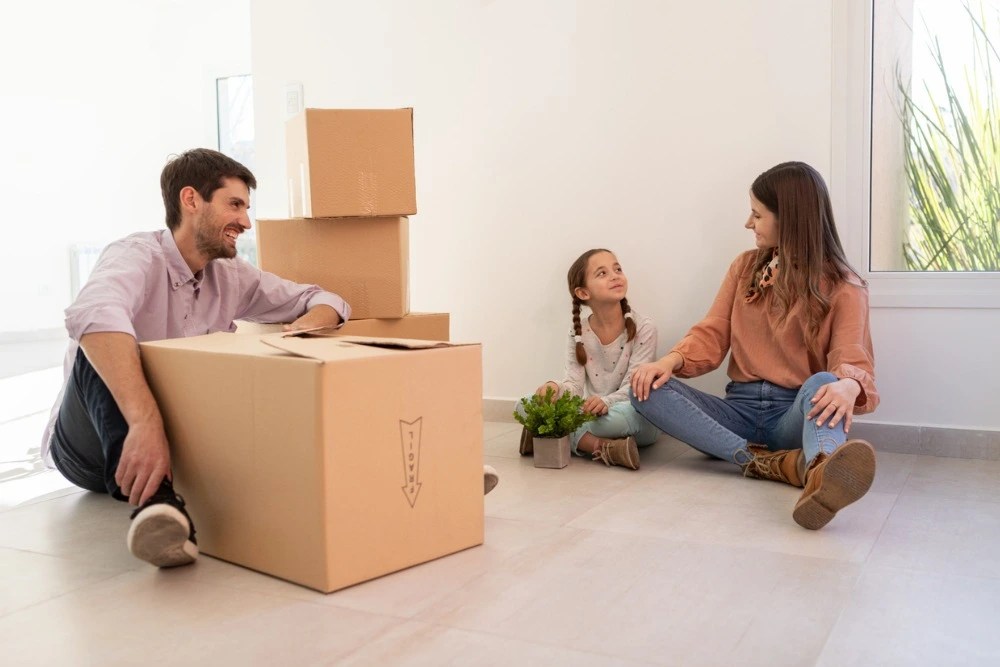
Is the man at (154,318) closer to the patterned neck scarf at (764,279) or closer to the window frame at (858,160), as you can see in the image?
the patterned neck scarf at (764,279)

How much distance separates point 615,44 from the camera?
266 cm

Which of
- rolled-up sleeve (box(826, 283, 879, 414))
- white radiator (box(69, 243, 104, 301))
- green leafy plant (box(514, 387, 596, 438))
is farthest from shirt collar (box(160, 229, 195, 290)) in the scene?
white radiator (box(69, 243, 104, 301))

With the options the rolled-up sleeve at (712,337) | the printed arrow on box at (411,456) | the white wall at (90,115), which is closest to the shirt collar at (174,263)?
the printed arrow on box at (411,456)

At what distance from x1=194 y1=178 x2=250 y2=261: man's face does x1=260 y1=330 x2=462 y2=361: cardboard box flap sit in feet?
1.39

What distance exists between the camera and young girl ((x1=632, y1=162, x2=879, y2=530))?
207 centimetres

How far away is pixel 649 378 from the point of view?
217 cm

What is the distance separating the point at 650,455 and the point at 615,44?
3.95ft

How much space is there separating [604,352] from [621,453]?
41cm

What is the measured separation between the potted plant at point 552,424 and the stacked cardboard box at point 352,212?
38cm

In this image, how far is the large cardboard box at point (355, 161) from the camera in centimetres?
214

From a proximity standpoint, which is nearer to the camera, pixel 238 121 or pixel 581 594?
pixel 581 594

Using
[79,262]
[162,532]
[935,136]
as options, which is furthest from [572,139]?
[79,262]

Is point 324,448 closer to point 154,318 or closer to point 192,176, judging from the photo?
point 154,318

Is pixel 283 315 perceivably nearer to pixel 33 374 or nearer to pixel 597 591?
pixel 597 591
